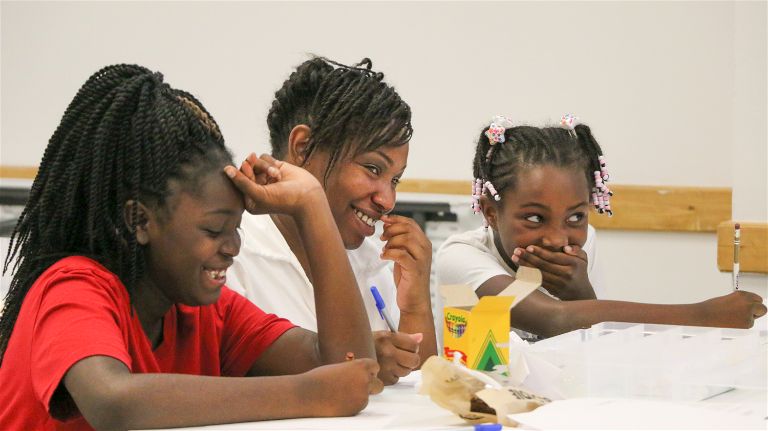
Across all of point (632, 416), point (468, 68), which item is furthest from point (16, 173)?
point (632, 416)

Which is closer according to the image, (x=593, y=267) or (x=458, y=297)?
(x=458, y=297)

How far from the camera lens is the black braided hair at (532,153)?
2.08 metres

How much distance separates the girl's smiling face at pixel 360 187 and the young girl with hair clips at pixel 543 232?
304mm

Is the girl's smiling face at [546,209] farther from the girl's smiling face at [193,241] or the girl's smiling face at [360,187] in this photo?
the girl's smiling face at [193,241]

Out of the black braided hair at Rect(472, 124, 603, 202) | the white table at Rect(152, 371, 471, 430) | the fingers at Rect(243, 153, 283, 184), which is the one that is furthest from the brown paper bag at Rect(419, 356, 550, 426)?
the black braided hair at Rect(472, 124, 603, 202)

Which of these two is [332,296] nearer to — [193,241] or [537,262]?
[193,241]

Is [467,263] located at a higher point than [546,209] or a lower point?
lower

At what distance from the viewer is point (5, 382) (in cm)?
120

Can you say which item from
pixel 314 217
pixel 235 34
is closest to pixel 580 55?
pixel 235 34

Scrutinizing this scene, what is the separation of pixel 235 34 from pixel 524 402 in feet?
9.04

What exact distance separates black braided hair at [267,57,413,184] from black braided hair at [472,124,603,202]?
1.03ft

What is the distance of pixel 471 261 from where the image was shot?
208cm

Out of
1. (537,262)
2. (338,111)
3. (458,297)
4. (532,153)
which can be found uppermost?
(338,111)

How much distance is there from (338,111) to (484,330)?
2.31 ft
